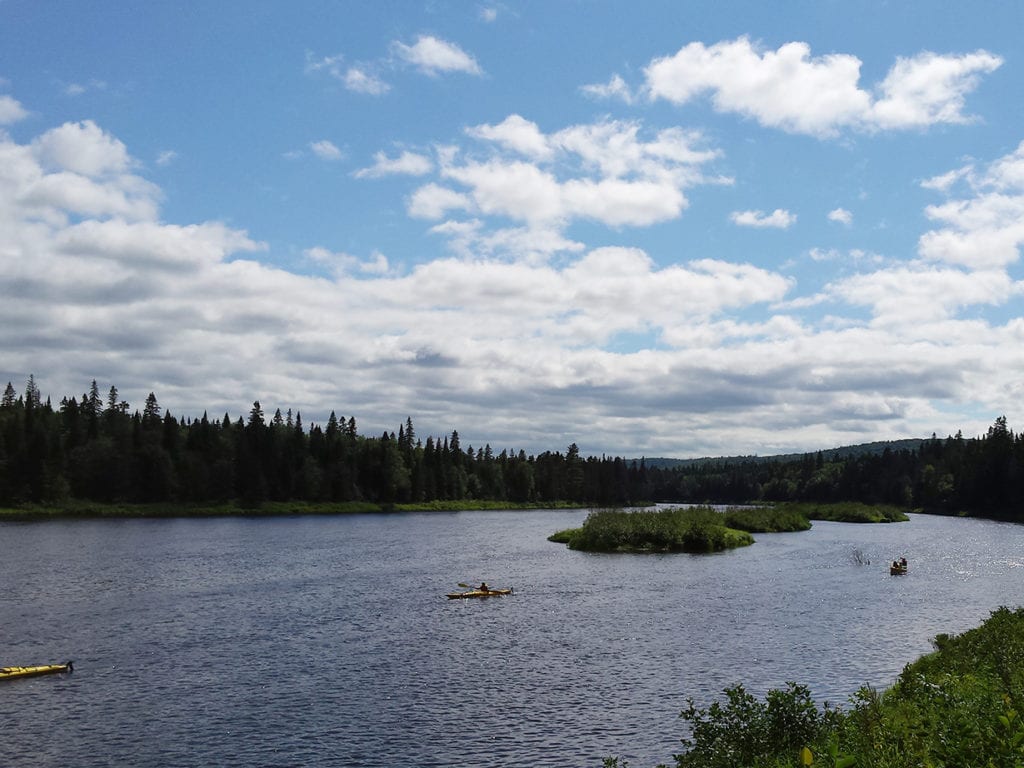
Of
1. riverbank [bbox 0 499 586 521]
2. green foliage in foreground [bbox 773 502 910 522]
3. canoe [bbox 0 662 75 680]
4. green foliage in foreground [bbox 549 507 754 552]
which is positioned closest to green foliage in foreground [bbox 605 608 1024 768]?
canoe [bbox 0 662 75 680]

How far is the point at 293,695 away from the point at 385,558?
198 ft

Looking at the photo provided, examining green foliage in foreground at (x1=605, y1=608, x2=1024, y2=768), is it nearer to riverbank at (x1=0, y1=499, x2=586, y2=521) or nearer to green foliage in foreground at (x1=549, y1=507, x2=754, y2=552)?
green foliage in foreground at (x1=549, y1=507, x2=754, y2=552)

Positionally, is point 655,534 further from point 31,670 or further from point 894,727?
point 894,727

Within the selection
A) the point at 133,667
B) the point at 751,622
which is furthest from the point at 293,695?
the point at 751,622

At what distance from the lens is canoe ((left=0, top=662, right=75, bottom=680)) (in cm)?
4078

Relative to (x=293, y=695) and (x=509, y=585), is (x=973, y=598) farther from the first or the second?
(x=293, y=695)

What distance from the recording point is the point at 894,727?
2097cm

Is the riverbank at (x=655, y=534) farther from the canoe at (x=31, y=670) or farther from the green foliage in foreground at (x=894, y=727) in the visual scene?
the green foliage in foreground at (x=894, y=727)

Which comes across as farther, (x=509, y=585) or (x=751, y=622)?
(x=509, y=585)

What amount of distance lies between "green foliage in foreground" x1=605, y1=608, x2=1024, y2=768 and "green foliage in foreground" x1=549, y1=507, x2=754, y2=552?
74073 millimetres

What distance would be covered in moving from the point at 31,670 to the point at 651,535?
7680cm

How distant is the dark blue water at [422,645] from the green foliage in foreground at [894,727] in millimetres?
6365

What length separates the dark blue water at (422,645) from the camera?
3234 centimetres

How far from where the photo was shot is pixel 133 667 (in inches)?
1710
